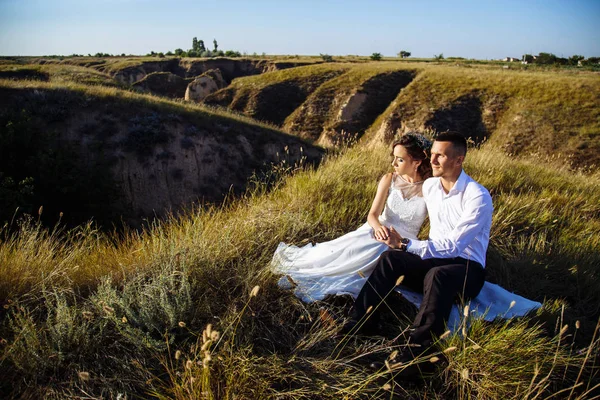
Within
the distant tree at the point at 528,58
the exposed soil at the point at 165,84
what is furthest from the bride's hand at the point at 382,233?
the distant tree at the point at 528,58

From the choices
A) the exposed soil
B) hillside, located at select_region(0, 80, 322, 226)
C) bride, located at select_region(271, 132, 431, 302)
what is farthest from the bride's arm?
the exposed soil

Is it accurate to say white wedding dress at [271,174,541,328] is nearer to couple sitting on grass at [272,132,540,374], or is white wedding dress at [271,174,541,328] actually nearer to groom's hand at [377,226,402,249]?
couple sitting on grass at [272,132,540,374]

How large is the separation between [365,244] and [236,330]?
140cm

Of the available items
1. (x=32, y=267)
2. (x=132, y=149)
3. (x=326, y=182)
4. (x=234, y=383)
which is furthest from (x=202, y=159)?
(x=234, y=383)

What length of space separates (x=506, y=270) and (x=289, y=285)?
2.41 meters

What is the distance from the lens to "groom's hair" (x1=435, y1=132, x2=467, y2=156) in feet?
10.8

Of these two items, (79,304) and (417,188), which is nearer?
(79,304)

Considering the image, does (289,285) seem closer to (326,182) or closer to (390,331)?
(390,331)

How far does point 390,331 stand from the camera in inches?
123

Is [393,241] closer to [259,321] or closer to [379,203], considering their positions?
[379,203]

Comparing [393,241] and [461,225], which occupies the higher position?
[461,225]

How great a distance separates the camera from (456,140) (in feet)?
10.8

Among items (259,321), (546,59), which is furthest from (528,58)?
(259,321)

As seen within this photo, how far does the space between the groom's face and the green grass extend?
135 cm
